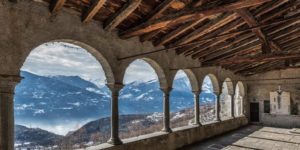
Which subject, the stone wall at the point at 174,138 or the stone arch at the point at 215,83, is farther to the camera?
the stone arch at the point at 215,83

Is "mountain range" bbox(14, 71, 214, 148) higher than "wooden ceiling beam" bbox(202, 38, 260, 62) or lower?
lower

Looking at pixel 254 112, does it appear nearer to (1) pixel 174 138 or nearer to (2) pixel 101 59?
(1) pixel 174 138

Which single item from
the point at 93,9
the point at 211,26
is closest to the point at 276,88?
the point at 211,26

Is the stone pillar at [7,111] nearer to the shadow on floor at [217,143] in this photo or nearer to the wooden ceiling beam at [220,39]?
the wooden ceiling beam at [220,39]

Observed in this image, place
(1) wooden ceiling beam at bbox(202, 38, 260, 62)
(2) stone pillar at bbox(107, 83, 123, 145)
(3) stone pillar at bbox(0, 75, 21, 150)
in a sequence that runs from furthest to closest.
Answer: (1) wooden ceiling beam at bbox(202, 38, 260, 62) < (2) stone pillar at bbox(107, 83, 123, 145) < (3) stone pillar at bbox(0, 75, 21, 150)

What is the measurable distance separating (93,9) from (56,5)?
670 mm

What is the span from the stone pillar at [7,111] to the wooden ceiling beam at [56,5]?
142cm

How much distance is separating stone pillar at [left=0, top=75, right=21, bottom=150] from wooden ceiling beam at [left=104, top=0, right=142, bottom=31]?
7.51 ft

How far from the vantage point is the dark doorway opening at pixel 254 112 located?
16.7 meters

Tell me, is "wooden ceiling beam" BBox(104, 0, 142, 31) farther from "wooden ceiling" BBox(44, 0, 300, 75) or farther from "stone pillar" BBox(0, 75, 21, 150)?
"stone pillar" BBox(0, 75, 21, 150)

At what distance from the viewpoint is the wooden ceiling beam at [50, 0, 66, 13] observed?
4654 millimetres

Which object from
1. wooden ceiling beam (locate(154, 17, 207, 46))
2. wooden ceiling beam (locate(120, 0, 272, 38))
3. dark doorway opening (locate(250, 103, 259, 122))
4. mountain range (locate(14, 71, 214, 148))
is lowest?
mountain range (locate(14, 71, 214, 148))

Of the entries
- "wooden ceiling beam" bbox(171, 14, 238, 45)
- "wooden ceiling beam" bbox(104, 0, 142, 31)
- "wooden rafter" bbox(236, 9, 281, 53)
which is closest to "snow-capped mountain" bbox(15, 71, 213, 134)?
"wooden rafter" bbox(236, 9, 281, 53)

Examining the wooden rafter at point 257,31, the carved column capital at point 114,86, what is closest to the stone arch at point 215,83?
the wooden rafter at point 257,31
